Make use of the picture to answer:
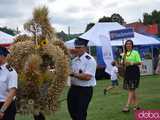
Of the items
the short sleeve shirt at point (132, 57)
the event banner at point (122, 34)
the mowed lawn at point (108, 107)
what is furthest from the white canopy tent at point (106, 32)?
the short sleeve shirt at point (132, 57)

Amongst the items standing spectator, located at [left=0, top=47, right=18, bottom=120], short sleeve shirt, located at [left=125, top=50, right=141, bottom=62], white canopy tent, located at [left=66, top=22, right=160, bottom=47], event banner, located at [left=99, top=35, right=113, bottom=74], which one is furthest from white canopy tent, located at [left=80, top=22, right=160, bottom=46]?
standing spectator, located at [left=0, top=47, right=18, bottom=120]

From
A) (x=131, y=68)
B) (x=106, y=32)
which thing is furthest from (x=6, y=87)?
(x=106, y=32)

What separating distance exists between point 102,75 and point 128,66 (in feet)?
58.6

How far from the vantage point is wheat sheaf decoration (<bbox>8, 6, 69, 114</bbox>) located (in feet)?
30.9

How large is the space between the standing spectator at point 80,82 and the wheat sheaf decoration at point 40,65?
0.18 meters

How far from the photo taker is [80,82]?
32.0ft

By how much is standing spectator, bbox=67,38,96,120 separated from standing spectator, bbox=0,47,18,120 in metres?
1.79

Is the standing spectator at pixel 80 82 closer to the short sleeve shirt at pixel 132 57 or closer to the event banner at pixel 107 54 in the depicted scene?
the short sleeve shirt at pixel 132 57

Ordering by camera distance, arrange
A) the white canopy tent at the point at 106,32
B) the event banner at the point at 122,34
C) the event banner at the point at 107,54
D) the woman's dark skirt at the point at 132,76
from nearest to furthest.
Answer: the woman's dark skirt at the point at 132,76
the event banner at the point at 107,54
the event banner at the point at 122,34
the white canopy tent at the point at 106,32

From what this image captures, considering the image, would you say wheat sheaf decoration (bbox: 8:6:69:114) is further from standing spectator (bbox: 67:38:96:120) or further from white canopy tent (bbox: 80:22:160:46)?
white canopy tent (bbox: 80:22:160:46)

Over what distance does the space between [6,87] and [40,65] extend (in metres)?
1.55

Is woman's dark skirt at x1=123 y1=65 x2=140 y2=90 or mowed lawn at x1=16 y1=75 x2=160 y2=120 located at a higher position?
woman's dark skirt at x1=123 y1=65 x2=140 y2=90

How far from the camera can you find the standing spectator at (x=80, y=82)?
31.9ft

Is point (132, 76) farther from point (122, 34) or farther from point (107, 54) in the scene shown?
point (122, 34)
